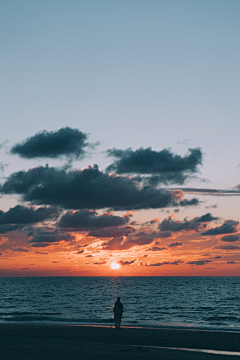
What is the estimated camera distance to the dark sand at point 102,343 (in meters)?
22.0

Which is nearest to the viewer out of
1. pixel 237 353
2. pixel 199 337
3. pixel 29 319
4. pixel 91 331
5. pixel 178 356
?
pixel 178 356

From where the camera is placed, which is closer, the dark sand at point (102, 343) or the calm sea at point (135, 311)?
the dark sand at point (102, 343)

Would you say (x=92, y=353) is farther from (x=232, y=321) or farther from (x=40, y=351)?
(x=232, y=321)

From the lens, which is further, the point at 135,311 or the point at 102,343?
the point at 135,311

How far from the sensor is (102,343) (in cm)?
2731

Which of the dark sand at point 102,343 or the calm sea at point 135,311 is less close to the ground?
the dark sand at point 102,343

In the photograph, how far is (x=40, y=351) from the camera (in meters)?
22.8

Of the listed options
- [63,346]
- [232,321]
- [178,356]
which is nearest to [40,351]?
[63,346]

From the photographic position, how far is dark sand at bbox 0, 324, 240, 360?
22.0 m

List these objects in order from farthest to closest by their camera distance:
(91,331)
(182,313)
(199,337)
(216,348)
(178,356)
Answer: (182,313)
(91,331)
(199,337)
(216,348)
(178,356)

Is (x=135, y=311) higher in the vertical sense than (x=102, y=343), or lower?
lower

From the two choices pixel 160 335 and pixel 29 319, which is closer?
pixel 160 335

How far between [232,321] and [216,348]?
2806 centimetres

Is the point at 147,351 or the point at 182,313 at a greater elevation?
the point at 147,351
